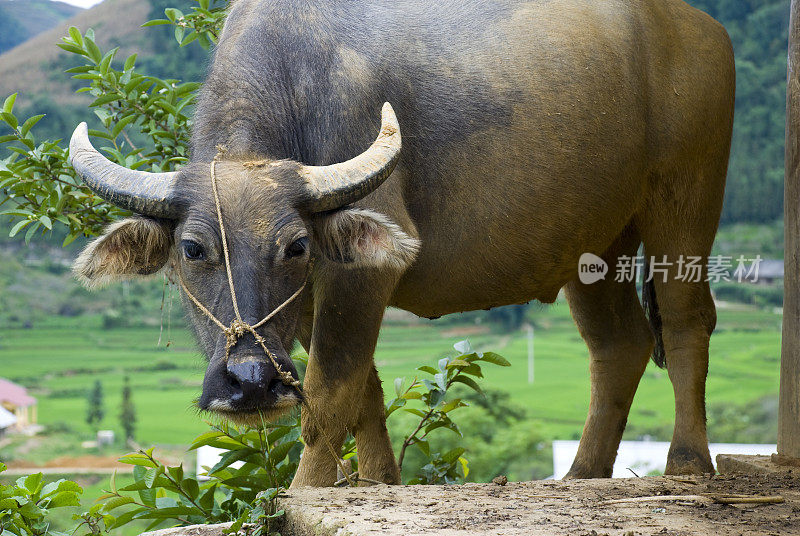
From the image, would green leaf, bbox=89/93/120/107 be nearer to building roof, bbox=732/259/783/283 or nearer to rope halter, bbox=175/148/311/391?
rope halter, bbox=175/148/311/391

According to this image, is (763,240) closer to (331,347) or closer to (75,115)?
(75,115)

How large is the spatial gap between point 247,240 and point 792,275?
9.13ft

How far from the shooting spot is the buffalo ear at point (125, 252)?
3.26m

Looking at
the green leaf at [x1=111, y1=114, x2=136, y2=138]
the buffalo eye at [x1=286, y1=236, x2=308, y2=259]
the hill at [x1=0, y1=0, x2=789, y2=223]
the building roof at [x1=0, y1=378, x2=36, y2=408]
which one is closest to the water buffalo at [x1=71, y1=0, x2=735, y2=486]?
the buffalo eye at [x1=286, y1=236, x2=308, y2=259]

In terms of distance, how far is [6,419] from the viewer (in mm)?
10688

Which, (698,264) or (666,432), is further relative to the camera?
(666,432)

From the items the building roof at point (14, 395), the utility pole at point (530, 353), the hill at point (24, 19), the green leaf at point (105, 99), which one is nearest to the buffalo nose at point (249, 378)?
the green leaf at point (105, 99)

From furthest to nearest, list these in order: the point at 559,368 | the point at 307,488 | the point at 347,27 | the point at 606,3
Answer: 1. the point at 559,368
2. the point at 606,3
3. the point at 347,27
4. the point at 307,488

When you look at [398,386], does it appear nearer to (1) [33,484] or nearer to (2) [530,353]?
(1) [33,484]

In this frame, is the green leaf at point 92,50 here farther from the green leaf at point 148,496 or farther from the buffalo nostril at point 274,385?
the buffalo nostril at point 274,385

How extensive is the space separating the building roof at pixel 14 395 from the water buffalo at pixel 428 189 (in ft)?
26.6

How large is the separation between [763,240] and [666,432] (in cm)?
298

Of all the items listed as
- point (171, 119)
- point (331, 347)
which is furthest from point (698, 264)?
point (171, 119)

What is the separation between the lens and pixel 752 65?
1278cm
